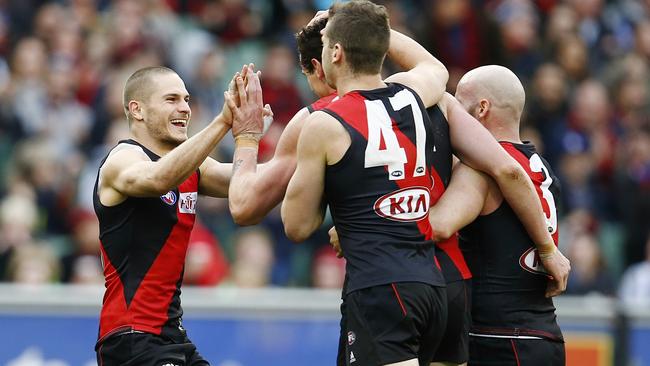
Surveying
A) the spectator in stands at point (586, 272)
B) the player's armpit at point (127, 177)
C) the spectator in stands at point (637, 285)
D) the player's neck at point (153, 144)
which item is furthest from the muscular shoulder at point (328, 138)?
the spectator in stands at point (637, 285)

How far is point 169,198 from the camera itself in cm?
649

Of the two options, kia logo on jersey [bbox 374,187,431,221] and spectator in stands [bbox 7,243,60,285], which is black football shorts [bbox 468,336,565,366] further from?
spectator in stands [bbox 7,243,60,285]

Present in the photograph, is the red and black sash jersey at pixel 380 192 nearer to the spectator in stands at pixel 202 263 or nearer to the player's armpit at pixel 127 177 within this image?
the player's armpit at pixel 127 177

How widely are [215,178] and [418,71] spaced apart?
4.55 feet

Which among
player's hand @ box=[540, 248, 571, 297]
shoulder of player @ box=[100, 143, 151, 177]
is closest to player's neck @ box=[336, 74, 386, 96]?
shoulder of player @ box=[100, 143, 151, 177]

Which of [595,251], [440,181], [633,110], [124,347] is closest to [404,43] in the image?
[440,181]

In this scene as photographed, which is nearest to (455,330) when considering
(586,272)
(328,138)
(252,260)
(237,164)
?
(328,138)

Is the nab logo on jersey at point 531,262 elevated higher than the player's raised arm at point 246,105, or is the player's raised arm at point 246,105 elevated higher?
the player's raised arm at point 246,105

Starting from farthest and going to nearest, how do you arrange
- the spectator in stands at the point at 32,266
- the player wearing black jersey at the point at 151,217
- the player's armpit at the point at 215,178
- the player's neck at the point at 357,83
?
1. the spectator in stands at the point at 32,266
2. the player's armpit at the point at 215,178
3. the player wearing black jersey at the point at 151,217
4. the player's neck at the point at 357,83

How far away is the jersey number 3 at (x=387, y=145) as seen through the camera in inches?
224

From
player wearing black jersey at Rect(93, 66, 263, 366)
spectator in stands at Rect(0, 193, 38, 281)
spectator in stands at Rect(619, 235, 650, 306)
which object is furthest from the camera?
spectator in stands at Rect(619, 235, 650, 306)

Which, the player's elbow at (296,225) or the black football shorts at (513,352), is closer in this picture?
the player's elbow at (296,225)

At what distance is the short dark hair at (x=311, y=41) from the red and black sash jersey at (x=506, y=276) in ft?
3.66

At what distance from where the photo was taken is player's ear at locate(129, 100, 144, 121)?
659cm
